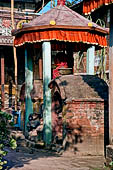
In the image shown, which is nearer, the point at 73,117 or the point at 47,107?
the point at 73,117

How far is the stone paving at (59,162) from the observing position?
7.12 meters

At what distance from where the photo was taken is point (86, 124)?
9000mm

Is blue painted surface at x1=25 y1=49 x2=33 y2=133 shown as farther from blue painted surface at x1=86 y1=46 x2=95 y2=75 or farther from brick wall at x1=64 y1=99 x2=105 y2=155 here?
brick wall at x1=64 y1=99 x2=105 y2=155

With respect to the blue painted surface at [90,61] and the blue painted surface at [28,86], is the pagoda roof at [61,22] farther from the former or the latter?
the blue painted surface at [28,86]

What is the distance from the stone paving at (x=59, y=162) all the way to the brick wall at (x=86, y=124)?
0.32m

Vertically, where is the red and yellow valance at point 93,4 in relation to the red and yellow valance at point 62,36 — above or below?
above

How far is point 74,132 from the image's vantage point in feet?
29.4

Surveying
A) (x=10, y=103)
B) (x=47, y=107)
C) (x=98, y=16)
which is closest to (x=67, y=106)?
(x=47, y=107)

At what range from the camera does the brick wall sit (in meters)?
8.91

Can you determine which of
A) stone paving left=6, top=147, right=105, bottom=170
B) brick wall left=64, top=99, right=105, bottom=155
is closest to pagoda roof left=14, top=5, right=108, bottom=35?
brick wall left=64, top=99, right=105, bottom=155

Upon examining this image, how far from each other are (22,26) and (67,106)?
345 cm

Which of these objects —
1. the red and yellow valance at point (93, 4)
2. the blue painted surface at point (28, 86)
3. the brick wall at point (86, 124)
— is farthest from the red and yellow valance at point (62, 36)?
the red and yellow valance at point (93, 4)

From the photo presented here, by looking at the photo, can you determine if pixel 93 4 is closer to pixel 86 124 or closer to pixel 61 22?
pixel 86 124

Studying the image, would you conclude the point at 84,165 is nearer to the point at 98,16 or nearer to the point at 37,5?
the point at 98,16
